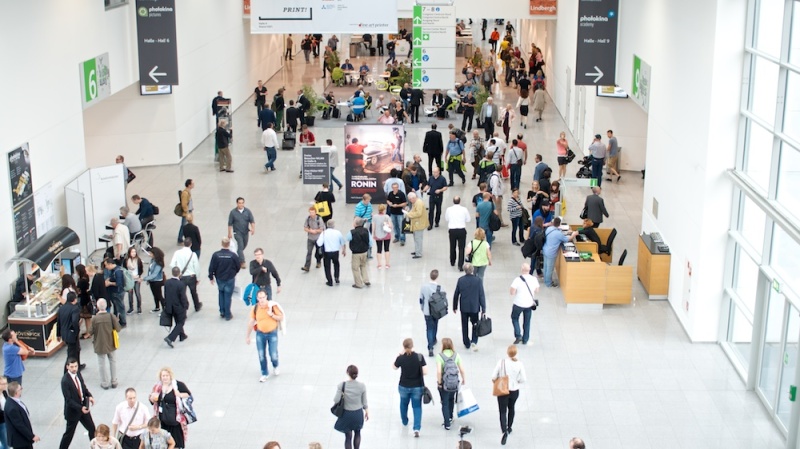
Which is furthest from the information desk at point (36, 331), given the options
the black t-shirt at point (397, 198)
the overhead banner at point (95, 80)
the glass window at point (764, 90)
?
the glass window at point (764, 90)

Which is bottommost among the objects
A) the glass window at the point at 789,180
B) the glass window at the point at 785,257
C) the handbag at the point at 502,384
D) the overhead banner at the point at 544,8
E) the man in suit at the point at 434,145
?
the handbag at the point at 502,384

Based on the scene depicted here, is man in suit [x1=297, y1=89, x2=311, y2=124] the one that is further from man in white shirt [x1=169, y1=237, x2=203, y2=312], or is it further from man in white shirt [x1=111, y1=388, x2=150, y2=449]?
man in white shirt [x1=111, y1=388, x2=150, y2=449]

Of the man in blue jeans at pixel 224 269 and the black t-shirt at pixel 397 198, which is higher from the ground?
the black t-shirt at pixel 397 198

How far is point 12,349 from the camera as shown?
12.8 m

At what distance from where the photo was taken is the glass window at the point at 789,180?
42.2ft

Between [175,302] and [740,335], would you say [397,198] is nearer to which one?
[175,302]

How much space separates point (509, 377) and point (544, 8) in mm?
21631

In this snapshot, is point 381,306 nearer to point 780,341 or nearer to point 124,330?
point 124,330

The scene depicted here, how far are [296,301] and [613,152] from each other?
1022 centimetres

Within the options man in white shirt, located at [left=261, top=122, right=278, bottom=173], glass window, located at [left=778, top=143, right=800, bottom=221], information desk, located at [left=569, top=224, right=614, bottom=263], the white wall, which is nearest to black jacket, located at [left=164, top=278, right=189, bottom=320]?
the white wall

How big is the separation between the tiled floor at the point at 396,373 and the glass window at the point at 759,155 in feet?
8.48

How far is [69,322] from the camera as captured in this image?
45.6ft

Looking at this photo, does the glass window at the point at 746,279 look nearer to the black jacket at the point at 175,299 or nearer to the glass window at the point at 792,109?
the glass window at the point at 792,109

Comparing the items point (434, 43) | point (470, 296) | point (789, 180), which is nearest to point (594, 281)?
point (470, 296)
